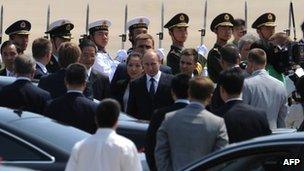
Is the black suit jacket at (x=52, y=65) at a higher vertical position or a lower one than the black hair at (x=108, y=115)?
lower

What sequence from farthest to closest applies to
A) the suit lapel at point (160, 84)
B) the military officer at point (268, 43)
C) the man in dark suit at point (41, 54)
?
the military officer at point (268, 43) < the man in dark suit at point (41, 54) < the suit lapel at point (160, 84)

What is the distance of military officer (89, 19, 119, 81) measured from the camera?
14.3 meters

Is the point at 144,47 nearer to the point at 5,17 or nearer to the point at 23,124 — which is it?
the point at 23,124

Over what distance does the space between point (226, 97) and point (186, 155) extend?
2.79ft

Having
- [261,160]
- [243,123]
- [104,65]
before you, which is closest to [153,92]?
[104,65]

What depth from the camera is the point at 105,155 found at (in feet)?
26.2

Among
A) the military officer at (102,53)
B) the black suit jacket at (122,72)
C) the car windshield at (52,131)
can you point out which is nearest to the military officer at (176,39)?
the military officer at (102,53)

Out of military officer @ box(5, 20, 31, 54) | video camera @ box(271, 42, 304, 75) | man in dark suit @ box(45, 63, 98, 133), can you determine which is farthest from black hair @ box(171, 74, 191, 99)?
military officer @ box(5, 20, 31, 54)

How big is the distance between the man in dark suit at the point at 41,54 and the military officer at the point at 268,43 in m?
2.58

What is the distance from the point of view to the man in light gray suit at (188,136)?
8.84 m

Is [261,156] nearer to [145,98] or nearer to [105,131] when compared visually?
[105,131]

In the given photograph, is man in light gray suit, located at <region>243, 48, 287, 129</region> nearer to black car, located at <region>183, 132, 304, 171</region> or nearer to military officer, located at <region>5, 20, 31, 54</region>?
black car, located at <region>183, 132, 304, 171</region>

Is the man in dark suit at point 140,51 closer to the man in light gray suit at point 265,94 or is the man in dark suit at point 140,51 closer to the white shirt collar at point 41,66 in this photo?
the white shirt collar at point 41,66

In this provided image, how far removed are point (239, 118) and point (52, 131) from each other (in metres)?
1.50
